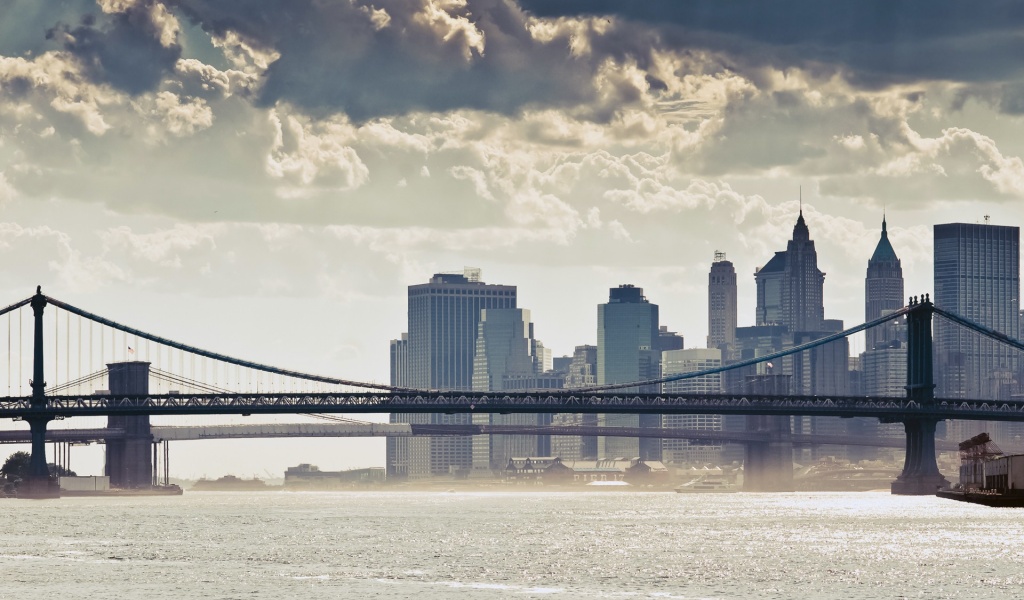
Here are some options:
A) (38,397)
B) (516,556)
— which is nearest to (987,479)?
(38,397)

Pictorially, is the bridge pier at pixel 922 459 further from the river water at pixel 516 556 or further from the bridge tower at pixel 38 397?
the bridge tower at pixel 38 397

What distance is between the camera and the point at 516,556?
3248 inches

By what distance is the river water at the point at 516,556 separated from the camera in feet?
224

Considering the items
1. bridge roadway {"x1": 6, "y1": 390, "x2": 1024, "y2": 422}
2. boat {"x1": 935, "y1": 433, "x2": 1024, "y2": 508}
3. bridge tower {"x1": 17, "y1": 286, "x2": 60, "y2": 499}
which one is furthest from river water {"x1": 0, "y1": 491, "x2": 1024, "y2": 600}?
bridge tower {"x1": 17, "y1": 286, "x2": 60, "y2": 499}

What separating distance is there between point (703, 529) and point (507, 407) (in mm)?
55945

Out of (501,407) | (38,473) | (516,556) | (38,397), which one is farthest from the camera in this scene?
(38,473)

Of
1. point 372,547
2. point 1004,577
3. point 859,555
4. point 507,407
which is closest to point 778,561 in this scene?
point 859,555

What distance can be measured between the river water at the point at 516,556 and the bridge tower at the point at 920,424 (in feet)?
129

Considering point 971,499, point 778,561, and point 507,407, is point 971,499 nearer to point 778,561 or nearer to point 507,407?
point 507,407

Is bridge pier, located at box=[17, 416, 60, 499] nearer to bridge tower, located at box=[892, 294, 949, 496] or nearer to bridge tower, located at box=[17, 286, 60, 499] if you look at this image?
bridge tower, located at box=[17, 286, 60, 499]

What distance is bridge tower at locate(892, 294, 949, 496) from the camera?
546 feet

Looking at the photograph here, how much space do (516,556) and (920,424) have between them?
89.8m

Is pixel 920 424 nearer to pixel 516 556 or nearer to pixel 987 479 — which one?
pixel 987 479

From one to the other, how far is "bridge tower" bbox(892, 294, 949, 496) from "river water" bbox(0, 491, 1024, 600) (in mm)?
39248
